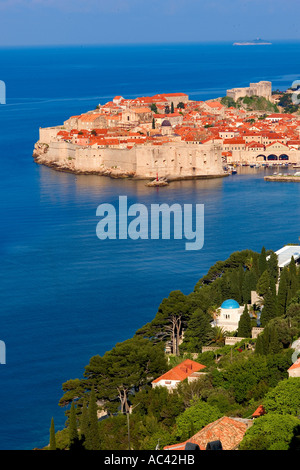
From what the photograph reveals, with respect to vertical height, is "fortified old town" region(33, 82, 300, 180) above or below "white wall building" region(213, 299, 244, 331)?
above

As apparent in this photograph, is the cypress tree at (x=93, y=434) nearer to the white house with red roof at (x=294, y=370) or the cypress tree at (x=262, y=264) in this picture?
the white house with red roof at (x=294, y=370)

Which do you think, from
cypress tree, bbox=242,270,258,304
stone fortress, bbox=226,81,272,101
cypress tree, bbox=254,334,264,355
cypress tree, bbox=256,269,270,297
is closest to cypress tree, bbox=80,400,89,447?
cypress tree, bbox=254,334,264,355

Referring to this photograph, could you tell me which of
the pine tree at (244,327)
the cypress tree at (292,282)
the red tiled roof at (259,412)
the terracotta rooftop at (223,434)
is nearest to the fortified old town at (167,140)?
the cypress tree at (292,282)

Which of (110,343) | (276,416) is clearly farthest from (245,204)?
(276,416)

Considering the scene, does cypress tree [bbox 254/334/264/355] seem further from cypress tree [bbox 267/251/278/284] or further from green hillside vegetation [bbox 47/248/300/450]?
cypress tree [bbox 267/251/278/284]

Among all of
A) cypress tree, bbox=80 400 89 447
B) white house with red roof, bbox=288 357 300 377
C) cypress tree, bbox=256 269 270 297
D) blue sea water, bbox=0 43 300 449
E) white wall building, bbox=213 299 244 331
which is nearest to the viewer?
cypress tree, bbox=80 400 89 447

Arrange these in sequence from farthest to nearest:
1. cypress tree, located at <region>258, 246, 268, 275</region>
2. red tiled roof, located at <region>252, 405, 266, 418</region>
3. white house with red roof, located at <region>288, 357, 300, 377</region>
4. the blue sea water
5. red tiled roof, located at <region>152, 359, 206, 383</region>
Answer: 1. cypress tree, located at <region>258, 246, 268, 275</region>
2. the blue sea water
3. red tiled roof, located at <region>152, 359, 206, 383</region>
4. white house with red roof, located at <region>288, 357, 300, 377</region>
5. red tiled roof, located at <region>252, 405, 266, 418</region>
